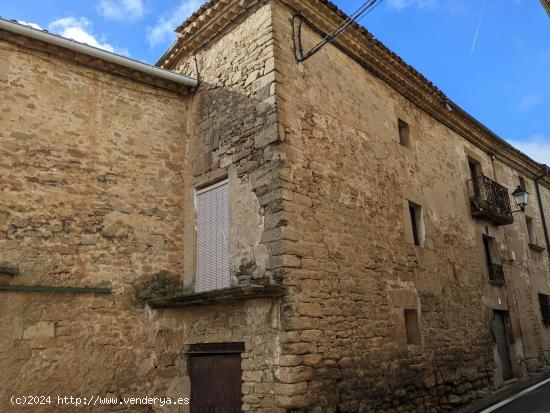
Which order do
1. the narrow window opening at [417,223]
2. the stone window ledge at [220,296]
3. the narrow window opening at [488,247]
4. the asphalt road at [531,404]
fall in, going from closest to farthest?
the stone window ledge at [220,296], the asphalt road at [531,404], the narrow window opening at [417,223], the narrow window opening at [488,247]

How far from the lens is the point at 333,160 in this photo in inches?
268

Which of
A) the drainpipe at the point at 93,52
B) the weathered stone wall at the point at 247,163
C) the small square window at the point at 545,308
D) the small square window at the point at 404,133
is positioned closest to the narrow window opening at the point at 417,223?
the small square window at the point at 404,133

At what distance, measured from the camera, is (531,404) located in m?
7.41

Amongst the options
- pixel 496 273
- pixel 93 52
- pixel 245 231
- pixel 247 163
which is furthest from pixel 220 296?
pixel 496 273

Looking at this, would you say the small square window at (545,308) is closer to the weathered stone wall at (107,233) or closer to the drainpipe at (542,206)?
the drainpipe at (542,206)

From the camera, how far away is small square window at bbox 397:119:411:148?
29.9 ft

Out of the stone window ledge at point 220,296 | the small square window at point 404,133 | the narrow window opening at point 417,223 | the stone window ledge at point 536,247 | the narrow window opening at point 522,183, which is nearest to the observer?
the stone window ledge at point 220,296

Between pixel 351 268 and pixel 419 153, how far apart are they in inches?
153

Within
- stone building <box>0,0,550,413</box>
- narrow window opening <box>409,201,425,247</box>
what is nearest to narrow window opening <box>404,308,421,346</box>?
stone building <box>0,0,550,413</box>

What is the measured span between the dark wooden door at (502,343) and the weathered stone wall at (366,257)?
51 centimetres

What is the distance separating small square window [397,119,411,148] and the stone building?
0.60m

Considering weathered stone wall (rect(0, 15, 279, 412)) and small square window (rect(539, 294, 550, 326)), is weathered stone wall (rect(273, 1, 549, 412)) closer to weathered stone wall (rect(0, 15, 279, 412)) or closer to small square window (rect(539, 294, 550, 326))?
weathered stone wall (rect(0, 15, 279, 412))

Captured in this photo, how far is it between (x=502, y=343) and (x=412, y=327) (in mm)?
4276

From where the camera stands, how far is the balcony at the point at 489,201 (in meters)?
10.7
